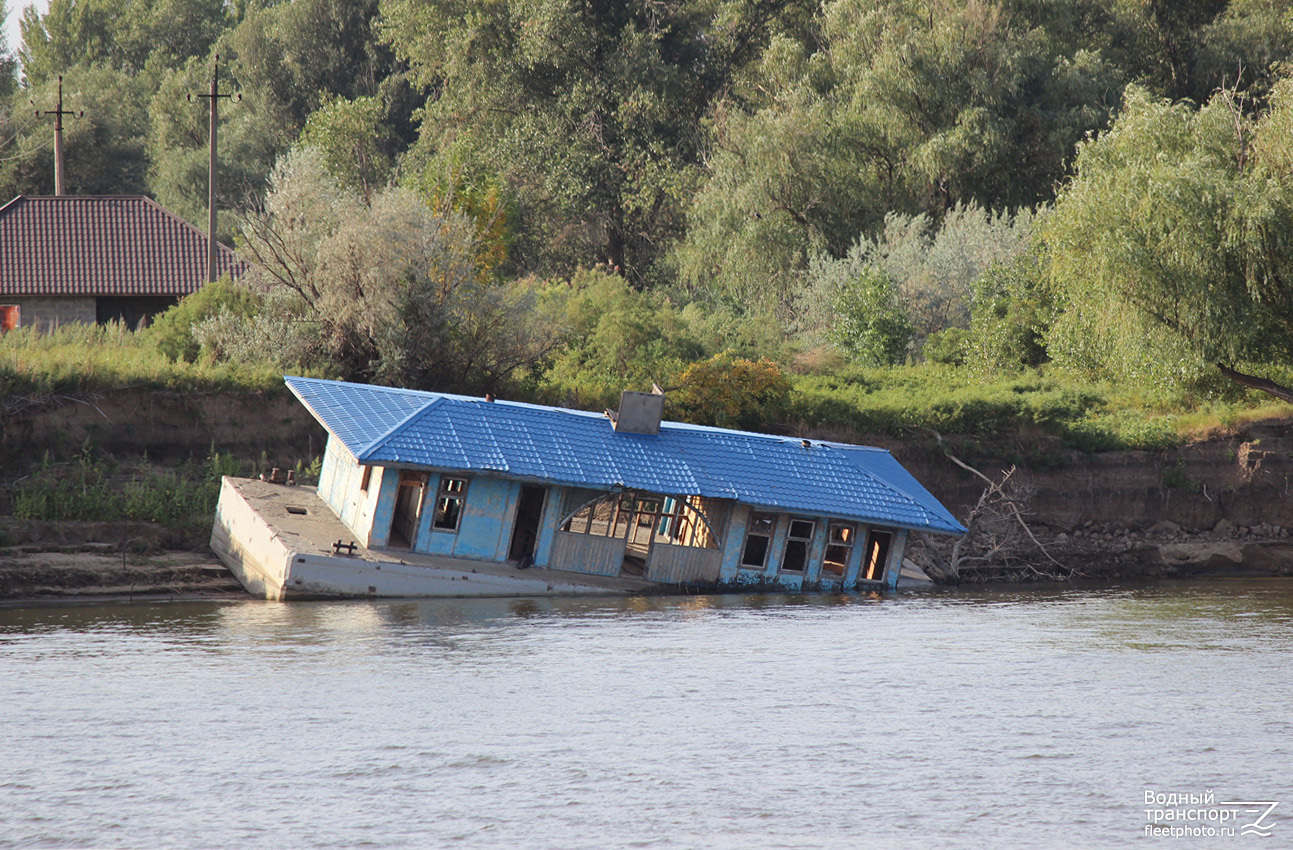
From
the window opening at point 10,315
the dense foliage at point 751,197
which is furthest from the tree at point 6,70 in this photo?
the window opening at point 10,315

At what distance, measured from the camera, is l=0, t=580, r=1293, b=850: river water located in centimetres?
1270

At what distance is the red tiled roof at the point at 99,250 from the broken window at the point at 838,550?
2306 cm

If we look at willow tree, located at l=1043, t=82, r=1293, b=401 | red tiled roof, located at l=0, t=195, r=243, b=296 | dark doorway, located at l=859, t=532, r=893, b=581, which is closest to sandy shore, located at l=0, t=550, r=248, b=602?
dark doorway, located at l=859, t=532, r=893, b=581

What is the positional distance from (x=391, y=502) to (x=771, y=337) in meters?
18.1

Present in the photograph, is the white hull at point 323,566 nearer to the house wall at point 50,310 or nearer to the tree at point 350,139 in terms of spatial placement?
the house wall at point 50,310

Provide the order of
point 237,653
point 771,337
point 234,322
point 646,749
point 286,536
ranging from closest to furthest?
point 646,749
point 237,653
point 286,536
point 234,322
point 771,337

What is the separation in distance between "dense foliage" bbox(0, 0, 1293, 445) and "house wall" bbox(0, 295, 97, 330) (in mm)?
6108

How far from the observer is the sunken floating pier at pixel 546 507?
23.6 metres

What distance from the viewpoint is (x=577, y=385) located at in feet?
114

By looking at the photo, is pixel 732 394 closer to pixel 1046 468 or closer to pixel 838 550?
pixel 838 550

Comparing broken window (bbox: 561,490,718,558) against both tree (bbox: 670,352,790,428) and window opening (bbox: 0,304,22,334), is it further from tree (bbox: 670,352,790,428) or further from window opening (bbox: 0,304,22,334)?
window opening (bbox: 0,304,22,334)

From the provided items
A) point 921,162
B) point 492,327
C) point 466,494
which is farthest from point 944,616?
point 921,162

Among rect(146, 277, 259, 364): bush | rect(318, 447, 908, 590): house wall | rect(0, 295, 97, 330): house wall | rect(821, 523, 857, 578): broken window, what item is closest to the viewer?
rect(318, 447, 908, 590): house wall

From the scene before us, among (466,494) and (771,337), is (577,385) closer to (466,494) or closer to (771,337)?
(771,337)
